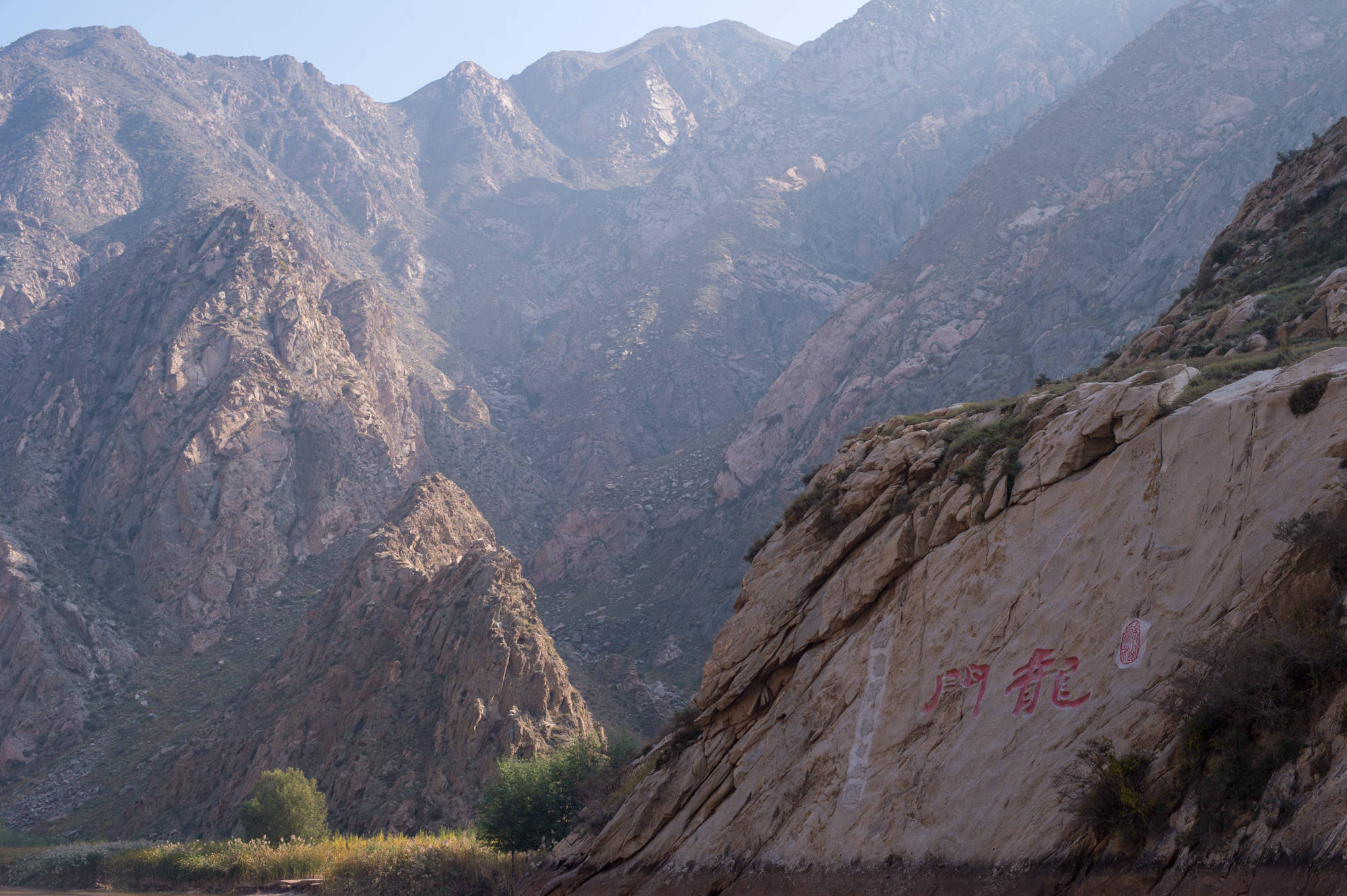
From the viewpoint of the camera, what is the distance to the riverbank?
20.7 metres

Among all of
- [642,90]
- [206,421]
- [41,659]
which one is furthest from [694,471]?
[642,90]

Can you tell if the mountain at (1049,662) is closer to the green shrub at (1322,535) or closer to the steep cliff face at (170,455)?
the green shrub at (1322,535)

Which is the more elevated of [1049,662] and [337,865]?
[1049,662]

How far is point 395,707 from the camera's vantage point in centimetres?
3095

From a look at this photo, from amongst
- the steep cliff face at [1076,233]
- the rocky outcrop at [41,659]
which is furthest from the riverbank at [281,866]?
the steep cliff face at [1076,233]

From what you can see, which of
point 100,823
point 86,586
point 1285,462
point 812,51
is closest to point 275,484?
point 86,586

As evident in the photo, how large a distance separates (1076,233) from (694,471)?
96.8 ft

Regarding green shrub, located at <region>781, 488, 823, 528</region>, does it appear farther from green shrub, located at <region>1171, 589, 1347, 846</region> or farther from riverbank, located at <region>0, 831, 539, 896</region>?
riverbank, located at <region>0, 831, 539, 896</region>

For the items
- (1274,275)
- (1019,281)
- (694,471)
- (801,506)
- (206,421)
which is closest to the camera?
(801,506)

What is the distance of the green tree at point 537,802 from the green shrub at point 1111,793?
13107mm

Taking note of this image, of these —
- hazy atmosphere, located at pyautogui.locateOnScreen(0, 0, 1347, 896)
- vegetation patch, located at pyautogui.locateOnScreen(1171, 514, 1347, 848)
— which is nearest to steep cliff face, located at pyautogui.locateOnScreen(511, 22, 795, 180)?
hazy atmosphere, located at pyautogui.locateOnScreen(0, 0, 1347, 896)

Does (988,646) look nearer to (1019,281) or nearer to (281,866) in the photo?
(281,866)

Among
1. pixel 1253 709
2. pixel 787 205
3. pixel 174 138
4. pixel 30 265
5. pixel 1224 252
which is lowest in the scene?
pixel 1253 709

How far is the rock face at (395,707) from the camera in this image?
28.3 metres
